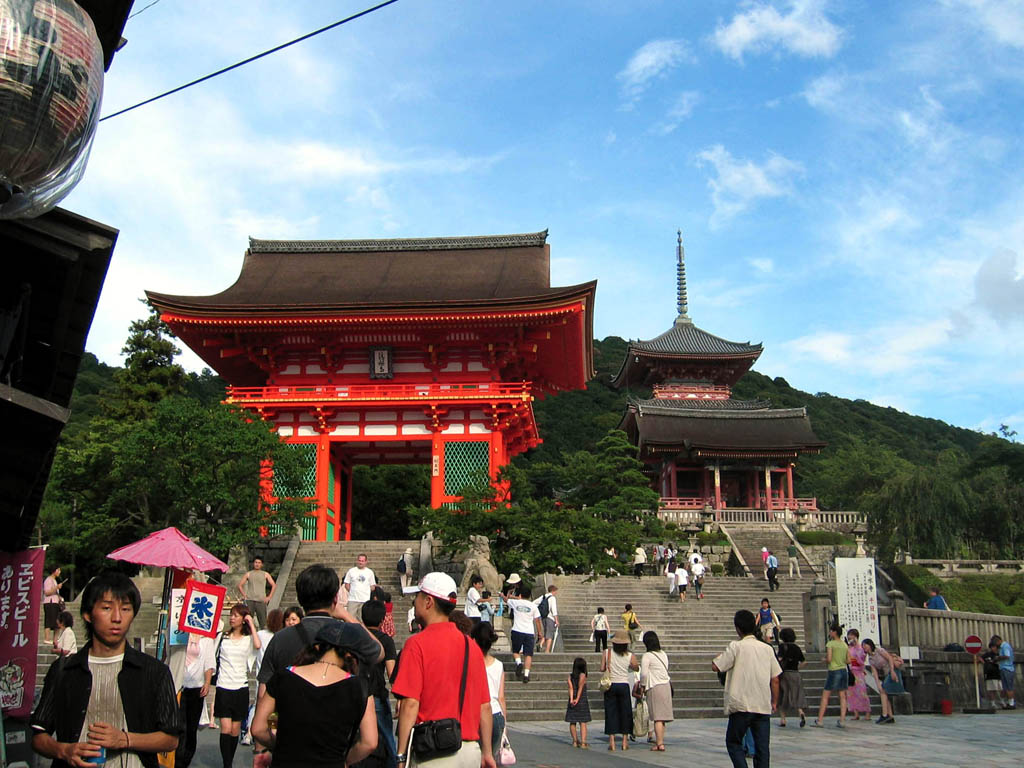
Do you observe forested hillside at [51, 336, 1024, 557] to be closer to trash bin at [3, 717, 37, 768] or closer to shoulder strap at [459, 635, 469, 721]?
trash bin at [3, 717, 37, 768]

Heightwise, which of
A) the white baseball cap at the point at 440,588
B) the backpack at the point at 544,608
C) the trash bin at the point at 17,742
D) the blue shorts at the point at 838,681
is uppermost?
the backpack at the point at 544,608

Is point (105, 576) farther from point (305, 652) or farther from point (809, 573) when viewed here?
point (809, 573)

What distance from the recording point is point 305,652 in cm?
393

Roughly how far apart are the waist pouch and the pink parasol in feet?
17.3

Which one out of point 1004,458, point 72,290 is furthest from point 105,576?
point 1004,458

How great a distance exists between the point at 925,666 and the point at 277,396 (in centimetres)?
1732

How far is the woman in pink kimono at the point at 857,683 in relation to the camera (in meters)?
13.2

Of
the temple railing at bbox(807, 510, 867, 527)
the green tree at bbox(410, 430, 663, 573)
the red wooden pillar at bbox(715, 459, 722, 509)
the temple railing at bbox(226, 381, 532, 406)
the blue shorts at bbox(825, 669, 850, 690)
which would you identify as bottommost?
the blue shorts at bbox(825, 669, 850, 690)

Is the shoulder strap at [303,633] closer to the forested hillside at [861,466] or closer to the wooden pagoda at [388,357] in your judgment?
the forested hillside at [861,466]

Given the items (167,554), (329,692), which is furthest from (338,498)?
(329,692)

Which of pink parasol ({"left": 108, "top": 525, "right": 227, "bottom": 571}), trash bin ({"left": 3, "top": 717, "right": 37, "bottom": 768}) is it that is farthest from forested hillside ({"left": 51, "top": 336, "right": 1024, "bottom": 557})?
trash bin ({"left": 3, "top": 717, "right": 37, "bottom": 768})

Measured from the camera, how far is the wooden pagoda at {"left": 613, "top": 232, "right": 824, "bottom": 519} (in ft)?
134

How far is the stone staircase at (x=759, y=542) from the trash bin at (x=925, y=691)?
14577 millimetres

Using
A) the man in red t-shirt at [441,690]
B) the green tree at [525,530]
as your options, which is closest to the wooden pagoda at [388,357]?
the green tree at [525,530]
